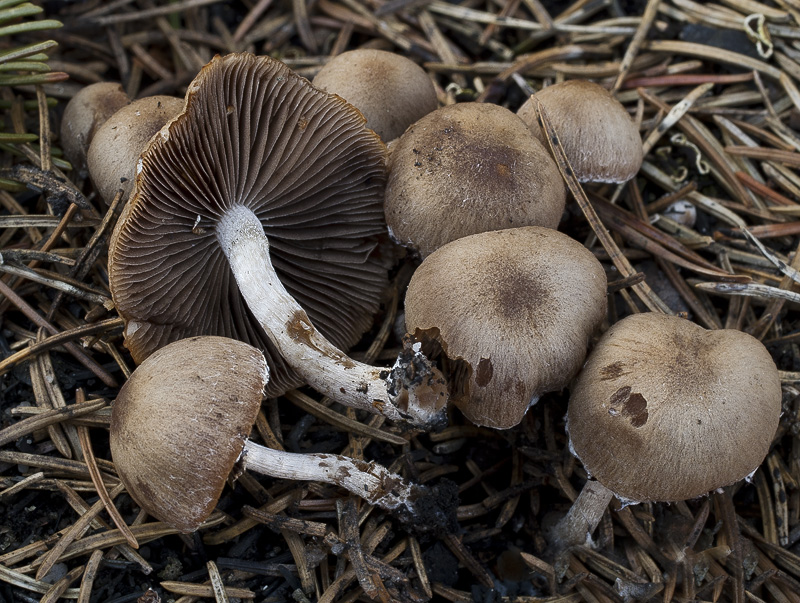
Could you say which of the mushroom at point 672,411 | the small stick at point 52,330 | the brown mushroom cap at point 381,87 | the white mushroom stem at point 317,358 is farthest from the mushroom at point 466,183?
the small stick at point 52,330

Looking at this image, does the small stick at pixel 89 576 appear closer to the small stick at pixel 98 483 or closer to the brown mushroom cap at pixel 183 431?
the small stick at pixel 98 483

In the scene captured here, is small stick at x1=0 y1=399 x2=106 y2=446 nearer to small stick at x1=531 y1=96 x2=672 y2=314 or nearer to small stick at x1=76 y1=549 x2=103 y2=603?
small stick at x1=76 y1=549 x2=103 y2=603

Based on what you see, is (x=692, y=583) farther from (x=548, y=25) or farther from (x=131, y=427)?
(x=548, y=25)

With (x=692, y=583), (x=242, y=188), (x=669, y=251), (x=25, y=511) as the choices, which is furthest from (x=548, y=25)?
(x=25, y=511)

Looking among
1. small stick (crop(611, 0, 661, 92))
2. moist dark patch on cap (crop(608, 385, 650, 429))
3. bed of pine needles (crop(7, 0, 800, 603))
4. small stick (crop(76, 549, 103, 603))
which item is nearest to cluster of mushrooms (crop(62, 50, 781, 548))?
moist dark patch on cap (crop(608, 385, 650, 429))

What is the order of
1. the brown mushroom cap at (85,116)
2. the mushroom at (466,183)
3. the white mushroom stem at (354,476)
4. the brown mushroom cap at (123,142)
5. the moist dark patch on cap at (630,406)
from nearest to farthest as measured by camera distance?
the moist dark patch on cap at (630,406)
the white mushroom stem at (354,476)
the mushroom at (466,183)
the brown mushroom cap at (123,142)
the brown mushroom cap at (85,116)
